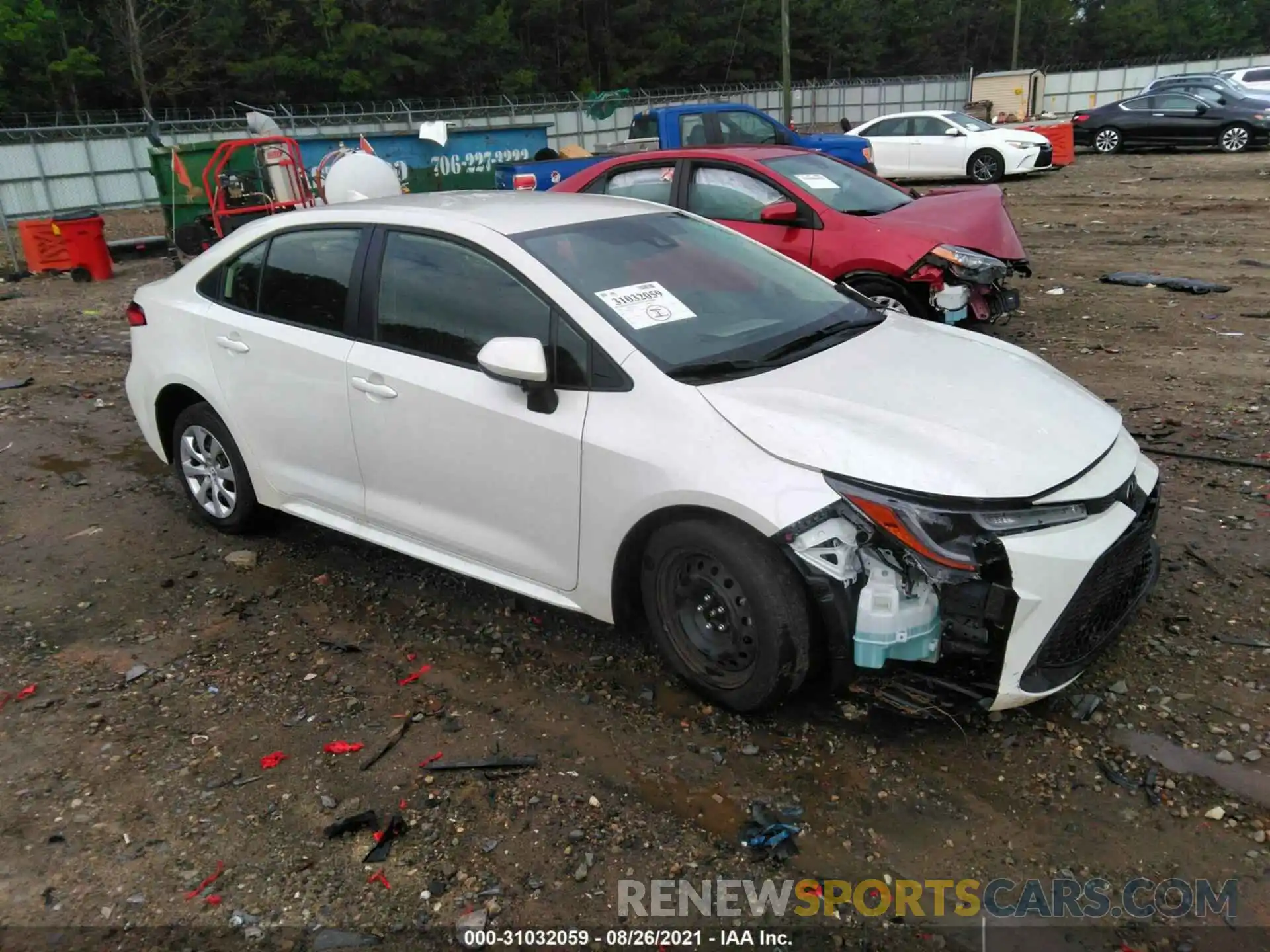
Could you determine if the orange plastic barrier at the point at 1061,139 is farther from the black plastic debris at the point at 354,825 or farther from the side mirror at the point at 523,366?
the black plastic debris at the point at 354,825

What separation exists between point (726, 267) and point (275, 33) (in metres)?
47.3

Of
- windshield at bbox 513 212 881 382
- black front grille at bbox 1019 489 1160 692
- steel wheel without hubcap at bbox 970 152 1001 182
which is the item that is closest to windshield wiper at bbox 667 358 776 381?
windshield at bbox 513 212 881 382

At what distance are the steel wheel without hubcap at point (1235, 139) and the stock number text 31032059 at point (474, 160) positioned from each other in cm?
1576

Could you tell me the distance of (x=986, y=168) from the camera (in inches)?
779

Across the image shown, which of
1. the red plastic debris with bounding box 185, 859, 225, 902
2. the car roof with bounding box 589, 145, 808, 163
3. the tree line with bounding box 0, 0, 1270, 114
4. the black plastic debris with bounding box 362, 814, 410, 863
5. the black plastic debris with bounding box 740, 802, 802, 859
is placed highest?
the tree line with bounding box 0, 0, 1270, 114

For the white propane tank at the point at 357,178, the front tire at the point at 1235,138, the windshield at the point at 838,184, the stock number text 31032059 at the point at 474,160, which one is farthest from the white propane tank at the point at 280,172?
the front tire at the point at 1235,138

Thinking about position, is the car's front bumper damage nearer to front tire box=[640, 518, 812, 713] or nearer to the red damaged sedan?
front tire box=[640, 518, 812, 713]

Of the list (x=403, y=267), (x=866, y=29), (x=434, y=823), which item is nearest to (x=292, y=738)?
(x=434, y=823)

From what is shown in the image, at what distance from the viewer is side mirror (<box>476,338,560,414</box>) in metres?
3.35

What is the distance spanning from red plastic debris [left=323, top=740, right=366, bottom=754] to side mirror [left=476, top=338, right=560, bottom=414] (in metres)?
1.34

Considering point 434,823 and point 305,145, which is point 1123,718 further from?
point 305,145

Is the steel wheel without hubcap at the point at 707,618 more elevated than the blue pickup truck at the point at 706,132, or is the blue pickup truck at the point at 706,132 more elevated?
the blue pickup truck at the point at 706,132

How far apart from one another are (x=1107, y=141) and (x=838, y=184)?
1965 cm

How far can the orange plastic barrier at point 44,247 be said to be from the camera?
1390 cm
